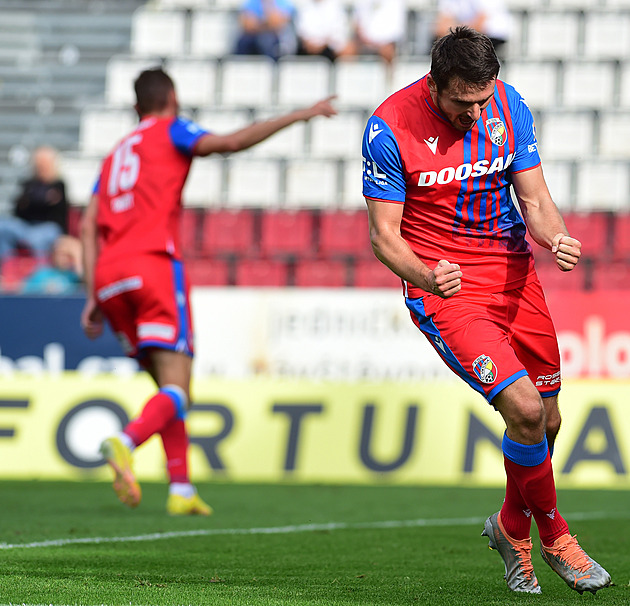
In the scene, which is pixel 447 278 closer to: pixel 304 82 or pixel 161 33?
pixel 304 82

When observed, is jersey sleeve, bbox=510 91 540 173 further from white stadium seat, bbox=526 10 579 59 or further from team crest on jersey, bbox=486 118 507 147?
white stadium seat, bbox=526 10 579 59

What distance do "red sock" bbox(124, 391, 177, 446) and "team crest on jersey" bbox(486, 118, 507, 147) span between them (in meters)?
2.73

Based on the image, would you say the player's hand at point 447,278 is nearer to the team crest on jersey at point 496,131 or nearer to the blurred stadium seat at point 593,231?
the team crest on jersey at point 496,131

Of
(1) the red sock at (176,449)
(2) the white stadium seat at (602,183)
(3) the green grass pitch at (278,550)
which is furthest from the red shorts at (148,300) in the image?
(2) the white stadium seat at (602,183)

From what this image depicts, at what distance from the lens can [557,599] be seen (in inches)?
157

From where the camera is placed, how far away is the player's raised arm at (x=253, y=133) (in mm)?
5859

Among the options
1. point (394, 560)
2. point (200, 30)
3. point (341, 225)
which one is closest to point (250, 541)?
point (394, 560)

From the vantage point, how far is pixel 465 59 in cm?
403

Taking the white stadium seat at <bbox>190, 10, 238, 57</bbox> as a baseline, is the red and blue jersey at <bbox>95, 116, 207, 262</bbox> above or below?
below

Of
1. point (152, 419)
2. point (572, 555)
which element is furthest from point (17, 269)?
point (572, 555)

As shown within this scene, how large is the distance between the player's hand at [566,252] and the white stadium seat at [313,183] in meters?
9.67

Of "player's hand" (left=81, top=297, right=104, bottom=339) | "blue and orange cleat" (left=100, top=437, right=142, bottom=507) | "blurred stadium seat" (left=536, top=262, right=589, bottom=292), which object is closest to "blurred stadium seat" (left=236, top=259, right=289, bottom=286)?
"blurred stadium seat" (left=536, top=262, right=589, bottom=292)

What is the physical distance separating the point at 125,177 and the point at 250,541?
7.60 feet

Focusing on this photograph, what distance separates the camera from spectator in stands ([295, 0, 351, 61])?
14867 mm
